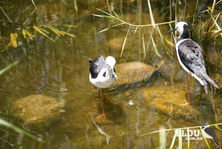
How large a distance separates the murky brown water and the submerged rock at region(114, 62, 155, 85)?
0.38 ft

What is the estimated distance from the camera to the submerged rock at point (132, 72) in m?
4.58

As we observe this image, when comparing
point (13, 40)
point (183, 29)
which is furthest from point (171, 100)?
point (13, 40)

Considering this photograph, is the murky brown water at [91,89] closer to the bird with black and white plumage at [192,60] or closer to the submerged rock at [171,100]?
the submerged rock at [171,100]

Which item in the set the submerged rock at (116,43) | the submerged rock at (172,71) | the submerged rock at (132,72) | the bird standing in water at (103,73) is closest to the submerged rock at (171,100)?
the submerged rock at (172,71)

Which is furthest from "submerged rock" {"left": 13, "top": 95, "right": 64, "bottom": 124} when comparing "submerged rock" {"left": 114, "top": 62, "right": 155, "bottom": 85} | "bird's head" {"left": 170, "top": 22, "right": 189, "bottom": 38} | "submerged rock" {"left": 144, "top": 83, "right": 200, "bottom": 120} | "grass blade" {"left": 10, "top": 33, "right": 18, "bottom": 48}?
"bird's head" {"left": 170, "top": 22, "right": 189, "bottom": 38}

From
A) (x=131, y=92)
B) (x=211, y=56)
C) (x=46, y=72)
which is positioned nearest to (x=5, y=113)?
(x=46, y=72)

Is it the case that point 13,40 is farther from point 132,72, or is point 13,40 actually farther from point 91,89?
point 132,72

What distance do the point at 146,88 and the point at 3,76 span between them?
87.8 inches

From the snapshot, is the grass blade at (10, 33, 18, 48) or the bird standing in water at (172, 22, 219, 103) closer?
the bird standing in water at (172, 22, 219, 103)

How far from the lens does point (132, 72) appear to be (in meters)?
4.66

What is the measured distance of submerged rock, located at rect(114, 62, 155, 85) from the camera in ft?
15.0

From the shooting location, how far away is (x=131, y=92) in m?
4.32

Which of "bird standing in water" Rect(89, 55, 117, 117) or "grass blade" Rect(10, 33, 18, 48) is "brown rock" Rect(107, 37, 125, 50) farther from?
"grass blade" Rect(10, 33, 18, 48)

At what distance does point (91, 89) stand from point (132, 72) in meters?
0.72
